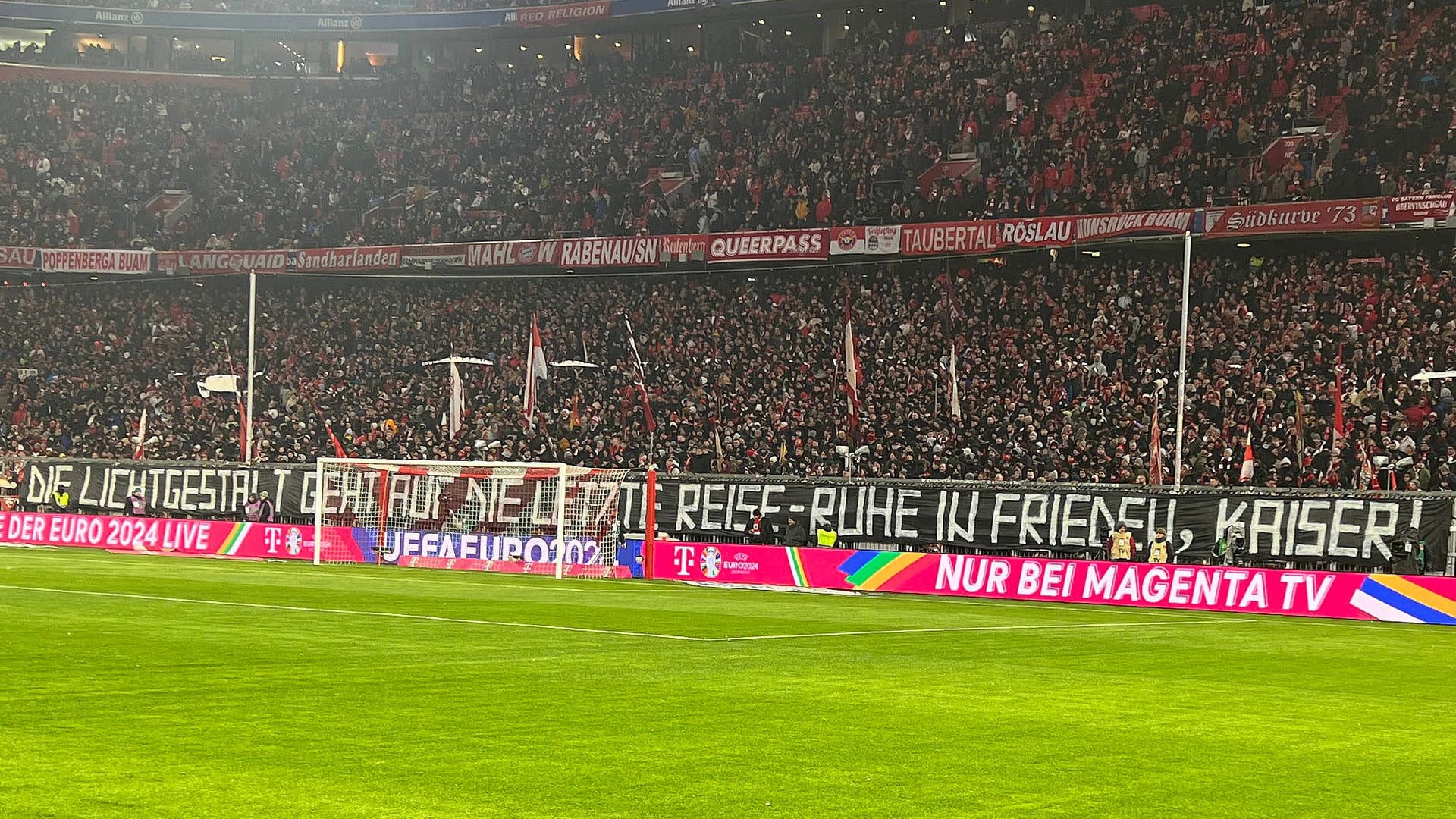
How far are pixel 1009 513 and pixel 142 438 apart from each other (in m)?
22.9

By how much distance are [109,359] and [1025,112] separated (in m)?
26.9

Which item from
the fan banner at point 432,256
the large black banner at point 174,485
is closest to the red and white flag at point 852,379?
the large black banner at point 174,485

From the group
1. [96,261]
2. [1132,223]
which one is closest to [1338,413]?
[1132,223]

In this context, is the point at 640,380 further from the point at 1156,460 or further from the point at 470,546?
the point at 1156,460

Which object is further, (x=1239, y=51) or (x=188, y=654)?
(x=1239, y=51)

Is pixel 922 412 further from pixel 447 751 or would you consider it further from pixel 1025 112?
pixel 447 751

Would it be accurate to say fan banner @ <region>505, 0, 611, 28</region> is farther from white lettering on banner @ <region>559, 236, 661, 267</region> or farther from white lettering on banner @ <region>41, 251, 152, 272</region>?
white lettering on banner @ <region>41, 251, 152, 272</region>

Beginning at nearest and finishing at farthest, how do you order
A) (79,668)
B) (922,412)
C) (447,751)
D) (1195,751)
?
1. (447,751)
2. (1195,751)
3. (79,668)
4. (922,412)

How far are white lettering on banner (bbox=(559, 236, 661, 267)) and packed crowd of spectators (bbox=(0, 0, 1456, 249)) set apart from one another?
1352 mm

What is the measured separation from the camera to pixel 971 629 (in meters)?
20.4

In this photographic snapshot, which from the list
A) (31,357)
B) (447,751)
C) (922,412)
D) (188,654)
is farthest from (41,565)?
(31,357)

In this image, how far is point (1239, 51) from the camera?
139 feet

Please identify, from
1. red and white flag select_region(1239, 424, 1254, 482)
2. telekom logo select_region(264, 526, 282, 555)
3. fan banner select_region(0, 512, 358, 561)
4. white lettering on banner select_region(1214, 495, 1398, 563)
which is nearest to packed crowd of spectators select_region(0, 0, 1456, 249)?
red and white flag select_region(1239, 424, 1254, 482)

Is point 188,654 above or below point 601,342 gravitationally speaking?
below
